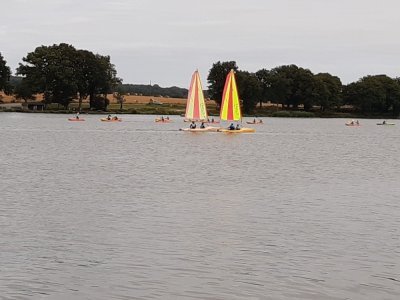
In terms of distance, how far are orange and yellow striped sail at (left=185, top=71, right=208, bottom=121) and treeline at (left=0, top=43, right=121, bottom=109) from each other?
3245 inches

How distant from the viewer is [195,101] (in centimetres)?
10562

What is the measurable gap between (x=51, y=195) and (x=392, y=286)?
21.1 m

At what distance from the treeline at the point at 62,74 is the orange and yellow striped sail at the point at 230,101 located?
8658 cm

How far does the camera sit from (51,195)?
36062 millimetres

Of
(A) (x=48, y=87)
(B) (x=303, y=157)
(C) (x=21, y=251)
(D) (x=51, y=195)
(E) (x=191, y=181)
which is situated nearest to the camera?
(C) (x=21, y=251)

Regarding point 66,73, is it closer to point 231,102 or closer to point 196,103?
point 196,103

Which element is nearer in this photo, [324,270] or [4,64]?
[324,270]

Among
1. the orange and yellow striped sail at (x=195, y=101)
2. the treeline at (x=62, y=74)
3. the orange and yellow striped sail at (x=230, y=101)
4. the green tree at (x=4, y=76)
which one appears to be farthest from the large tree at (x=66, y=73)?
the orange and yellow striped sail at (x=230, y=101)

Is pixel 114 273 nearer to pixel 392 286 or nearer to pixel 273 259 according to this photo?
pixel 273 259

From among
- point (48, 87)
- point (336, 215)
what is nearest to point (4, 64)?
point (48, 87)

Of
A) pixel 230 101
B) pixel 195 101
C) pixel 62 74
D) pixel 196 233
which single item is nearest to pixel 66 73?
pixel 62 74

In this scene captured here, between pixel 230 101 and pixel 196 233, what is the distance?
77.9 metres

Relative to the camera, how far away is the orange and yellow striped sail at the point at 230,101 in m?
102

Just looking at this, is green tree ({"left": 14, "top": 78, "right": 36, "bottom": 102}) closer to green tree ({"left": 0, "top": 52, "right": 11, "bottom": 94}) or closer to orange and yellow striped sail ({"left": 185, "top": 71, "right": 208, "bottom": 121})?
green tree ({"left": 0, "top": 52, "right": 11, "bottom": 94})
